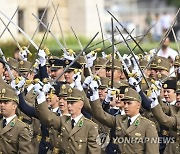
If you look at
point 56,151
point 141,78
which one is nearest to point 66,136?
point 56,151

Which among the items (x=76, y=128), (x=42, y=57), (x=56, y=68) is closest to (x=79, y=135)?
(x=76, y=128)

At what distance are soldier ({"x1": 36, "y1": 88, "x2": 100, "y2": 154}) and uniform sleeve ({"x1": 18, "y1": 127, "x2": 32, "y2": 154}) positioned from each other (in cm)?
34

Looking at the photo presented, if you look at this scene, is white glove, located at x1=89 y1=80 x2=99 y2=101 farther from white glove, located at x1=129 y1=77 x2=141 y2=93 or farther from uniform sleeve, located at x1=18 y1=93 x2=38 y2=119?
uniform sleeve, located at x1=18 y1=93 x2=38 y2=119

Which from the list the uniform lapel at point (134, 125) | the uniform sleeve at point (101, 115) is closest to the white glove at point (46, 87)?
the uniform sleeve at point (101, 115)

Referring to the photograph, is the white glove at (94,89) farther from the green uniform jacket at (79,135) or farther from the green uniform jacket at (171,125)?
the green uniform jacket at (171,125)

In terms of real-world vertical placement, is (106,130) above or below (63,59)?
below

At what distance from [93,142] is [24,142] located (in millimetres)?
914

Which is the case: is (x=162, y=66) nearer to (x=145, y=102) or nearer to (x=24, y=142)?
(x=145, y=102)

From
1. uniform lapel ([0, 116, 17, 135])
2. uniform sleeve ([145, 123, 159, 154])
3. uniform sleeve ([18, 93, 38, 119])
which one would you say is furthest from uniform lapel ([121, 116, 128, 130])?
uniform lapel ([0, 116, 17, 135])

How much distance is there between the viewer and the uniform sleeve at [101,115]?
52.3 ft

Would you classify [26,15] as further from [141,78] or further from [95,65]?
[141,78]

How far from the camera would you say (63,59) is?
722 inches

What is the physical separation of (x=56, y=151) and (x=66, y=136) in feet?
1.29

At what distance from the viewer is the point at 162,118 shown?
16.2 m
